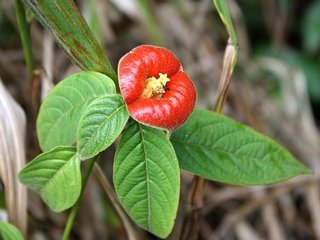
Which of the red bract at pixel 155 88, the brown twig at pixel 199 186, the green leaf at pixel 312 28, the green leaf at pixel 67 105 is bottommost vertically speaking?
the green leaf at pixel 312 28

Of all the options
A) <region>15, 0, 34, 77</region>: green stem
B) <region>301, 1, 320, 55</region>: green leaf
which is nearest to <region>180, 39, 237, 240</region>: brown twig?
<region>15, 0, 34, 77</region>: green stem

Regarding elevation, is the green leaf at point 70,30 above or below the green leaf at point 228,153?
above

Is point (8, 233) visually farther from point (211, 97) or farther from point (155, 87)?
point (211, 97)

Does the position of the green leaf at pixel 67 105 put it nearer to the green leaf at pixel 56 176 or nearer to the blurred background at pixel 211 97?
the green leaf at pixel 56 176

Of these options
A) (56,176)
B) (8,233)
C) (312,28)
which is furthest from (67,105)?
(312,28)

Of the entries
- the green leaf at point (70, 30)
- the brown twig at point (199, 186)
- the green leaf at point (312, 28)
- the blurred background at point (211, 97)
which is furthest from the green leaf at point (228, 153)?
the green leaf at point (312, 28)
